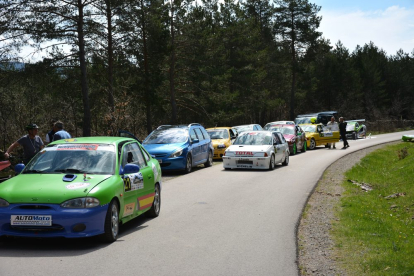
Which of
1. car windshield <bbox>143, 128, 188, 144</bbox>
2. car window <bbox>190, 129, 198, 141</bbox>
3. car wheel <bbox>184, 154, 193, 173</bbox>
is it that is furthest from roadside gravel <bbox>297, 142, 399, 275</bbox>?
car windshield <bbox>143, 128, 188, 144</bbox>

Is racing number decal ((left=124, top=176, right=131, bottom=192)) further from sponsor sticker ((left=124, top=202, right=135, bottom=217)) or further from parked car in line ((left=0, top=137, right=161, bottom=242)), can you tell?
sponsor sticker ((left=124, top=202, right=135, bottom=217))

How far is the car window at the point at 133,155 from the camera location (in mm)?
9547

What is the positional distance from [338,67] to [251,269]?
79.4m

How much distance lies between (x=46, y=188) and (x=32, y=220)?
510 mm

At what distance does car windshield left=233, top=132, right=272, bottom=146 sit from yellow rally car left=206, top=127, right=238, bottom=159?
173 inches

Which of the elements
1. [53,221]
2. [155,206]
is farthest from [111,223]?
[155,206]

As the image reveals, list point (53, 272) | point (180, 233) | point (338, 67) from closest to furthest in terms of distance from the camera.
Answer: point (53, 272), point (180, 233), point (338, 67)

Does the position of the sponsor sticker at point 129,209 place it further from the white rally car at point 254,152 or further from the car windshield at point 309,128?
the car windshield at point 309,128

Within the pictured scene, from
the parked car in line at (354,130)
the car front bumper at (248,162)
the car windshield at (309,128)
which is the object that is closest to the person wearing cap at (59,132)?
the car front bumper at (248,162)

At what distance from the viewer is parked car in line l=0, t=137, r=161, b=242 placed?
764 cm

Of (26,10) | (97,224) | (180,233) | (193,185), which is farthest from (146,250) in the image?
(26,10)

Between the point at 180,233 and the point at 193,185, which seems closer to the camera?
the point at 180,233

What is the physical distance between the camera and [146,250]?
780 centimetres

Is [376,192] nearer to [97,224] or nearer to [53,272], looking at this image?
[97,224]
